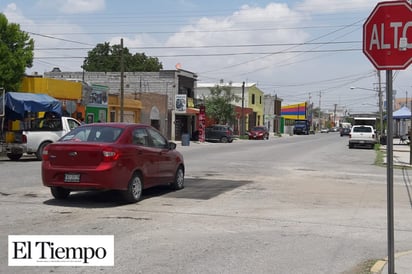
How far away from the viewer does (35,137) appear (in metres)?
22.5

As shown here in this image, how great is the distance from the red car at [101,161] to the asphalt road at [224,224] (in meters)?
0.44

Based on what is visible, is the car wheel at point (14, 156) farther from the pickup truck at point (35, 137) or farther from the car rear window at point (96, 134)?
the car rear window at point (96, 134)

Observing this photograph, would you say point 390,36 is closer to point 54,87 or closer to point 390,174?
point 390,174

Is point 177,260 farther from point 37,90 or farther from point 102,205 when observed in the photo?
point 37,90

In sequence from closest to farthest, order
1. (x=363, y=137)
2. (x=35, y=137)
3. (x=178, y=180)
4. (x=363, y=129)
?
(x=178, y=180), (x=35, y=137), (x=363, y=137), (x=363, y=129)

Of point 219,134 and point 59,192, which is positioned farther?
point 219,134

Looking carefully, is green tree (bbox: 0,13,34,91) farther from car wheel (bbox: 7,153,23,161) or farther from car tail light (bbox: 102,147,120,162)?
car tail light (bbox: 102,147,120,162)

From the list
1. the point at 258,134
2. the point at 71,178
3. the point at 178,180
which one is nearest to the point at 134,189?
the point at 71,178

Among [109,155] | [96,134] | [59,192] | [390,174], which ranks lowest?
[59,192]

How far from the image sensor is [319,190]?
1427cm

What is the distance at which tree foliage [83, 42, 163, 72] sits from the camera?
7624 cm

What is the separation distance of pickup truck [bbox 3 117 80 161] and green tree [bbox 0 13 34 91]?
6030mm

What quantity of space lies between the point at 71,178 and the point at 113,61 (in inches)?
2704

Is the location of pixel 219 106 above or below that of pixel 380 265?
above
